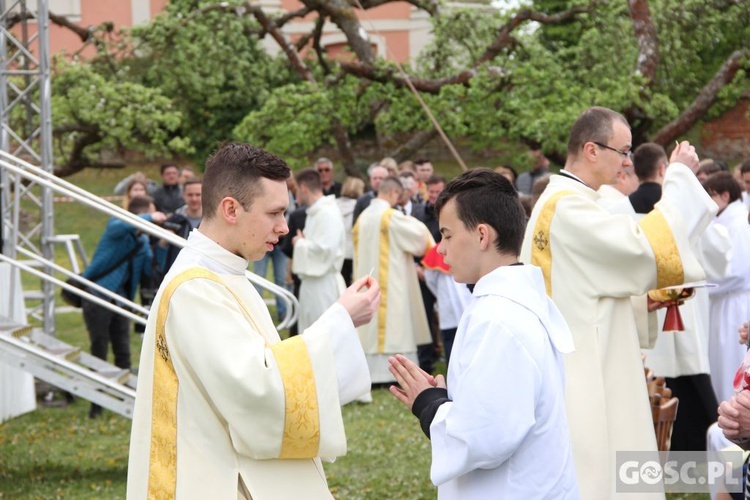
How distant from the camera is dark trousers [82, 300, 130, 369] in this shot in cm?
951

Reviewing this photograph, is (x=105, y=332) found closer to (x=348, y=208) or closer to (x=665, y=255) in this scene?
(x=348, y=208)

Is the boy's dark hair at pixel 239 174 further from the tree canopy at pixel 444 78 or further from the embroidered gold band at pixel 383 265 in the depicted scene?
the tree canopy at pixel 444 78

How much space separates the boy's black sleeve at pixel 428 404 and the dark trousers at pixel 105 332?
664 centimetres

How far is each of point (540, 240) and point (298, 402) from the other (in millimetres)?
2301

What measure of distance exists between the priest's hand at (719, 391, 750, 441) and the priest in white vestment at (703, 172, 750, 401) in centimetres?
376

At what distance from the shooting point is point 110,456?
25.8 ft

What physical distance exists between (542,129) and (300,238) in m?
3.87

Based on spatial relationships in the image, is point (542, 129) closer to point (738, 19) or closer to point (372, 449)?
point (738, 19)

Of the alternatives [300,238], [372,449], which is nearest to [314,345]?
[372,449]

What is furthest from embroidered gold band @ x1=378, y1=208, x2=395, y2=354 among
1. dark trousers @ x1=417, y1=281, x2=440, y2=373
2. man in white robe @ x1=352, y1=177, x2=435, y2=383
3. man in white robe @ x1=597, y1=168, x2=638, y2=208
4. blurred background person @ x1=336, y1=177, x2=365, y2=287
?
man in white robe @ x1=597, y1=168, x2=638, y2=208

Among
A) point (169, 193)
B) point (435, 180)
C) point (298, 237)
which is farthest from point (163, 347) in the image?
point (169, 193)

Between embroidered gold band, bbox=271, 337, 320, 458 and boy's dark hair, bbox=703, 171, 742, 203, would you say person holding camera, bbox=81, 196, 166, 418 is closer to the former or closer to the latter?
boy's dark hair, bbox=703, 171, 742, 203

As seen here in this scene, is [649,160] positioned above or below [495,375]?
above

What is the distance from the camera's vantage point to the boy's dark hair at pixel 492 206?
3.23m
